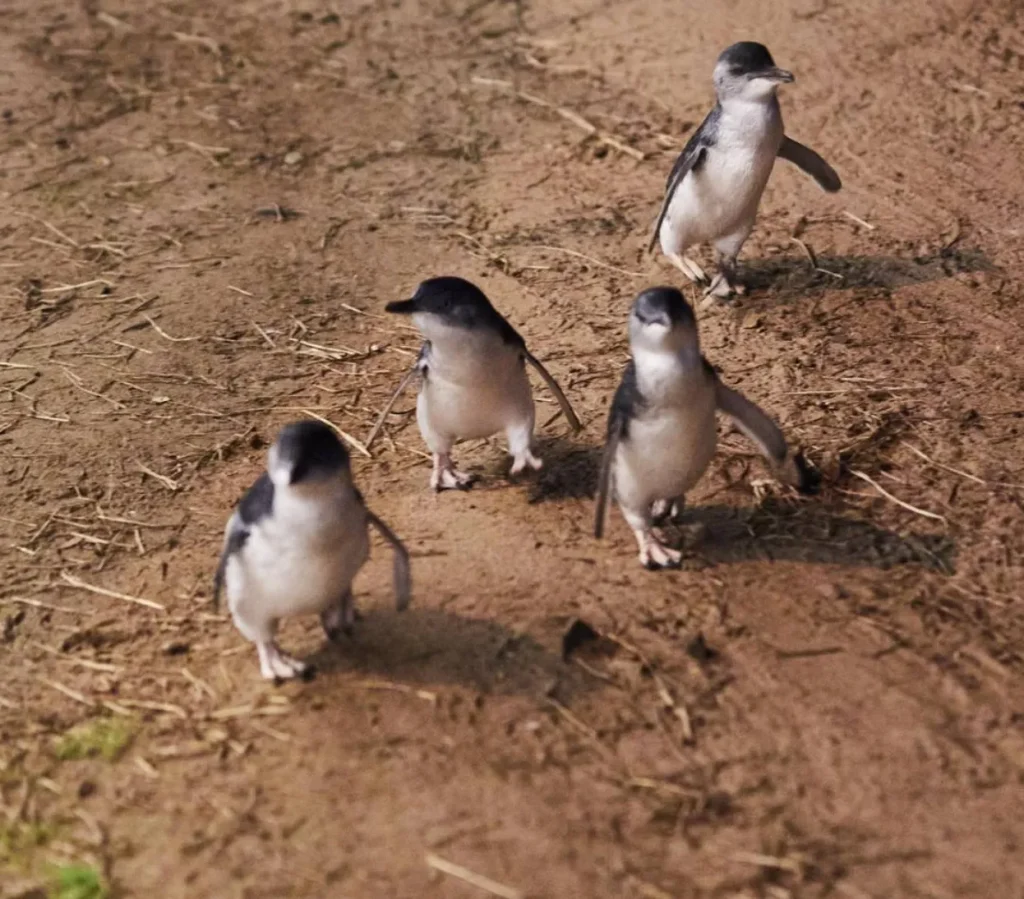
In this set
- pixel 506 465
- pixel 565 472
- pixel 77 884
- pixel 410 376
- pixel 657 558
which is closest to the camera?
pixel 77 884

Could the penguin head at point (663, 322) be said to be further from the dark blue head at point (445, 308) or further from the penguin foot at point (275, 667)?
the penguin foot at point (275, 667)

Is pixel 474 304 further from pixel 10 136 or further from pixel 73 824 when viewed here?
pixel 10 136

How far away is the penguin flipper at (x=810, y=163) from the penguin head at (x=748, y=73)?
54 cm

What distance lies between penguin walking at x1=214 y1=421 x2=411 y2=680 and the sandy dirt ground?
1.00 feet

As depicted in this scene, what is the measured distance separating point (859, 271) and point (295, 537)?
11.7 ft

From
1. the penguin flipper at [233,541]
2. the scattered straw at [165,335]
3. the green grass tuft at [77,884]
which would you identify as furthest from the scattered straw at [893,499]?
the scattered straw at [165,335]

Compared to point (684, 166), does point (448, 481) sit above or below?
below

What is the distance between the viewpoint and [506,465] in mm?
5523

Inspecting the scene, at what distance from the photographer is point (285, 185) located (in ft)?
25.5

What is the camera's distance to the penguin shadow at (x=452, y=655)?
14.1 ft

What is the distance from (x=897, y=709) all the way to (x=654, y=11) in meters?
6.12

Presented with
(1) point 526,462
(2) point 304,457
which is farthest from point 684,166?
(2) point 304,457

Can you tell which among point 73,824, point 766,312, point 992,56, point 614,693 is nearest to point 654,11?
point 992,56

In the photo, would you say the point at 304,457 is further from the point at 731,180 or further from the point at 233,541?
the point at 731,180
